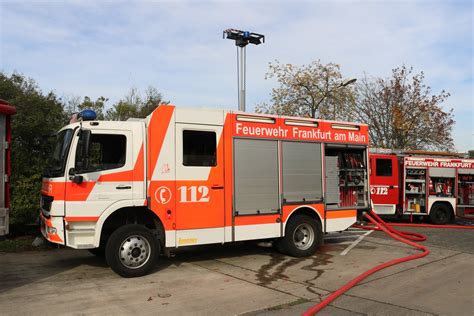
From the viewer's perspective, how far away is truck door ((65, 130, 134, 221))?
712cm

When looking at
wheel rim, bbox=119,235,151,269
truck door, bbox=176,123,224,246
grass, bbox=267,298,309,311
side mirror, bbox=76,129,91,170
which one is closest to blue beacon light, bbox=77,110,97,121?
side mirror, bbox=76,129,91,170

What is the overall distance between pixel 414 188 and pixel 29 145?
43.0 feet

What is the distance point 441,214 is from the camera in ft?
52.9

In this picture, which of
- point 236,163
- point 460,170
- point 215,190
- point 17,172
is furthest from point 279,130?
point 460,170

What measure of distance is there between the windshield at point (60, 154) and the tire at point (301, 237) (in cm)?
462

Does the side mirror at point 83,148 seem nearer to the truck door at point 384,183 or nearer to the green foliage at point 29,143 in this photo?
the green foliage at point 29,143

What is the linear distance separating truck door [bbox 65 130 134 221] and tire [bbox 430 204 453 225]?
12.6 m

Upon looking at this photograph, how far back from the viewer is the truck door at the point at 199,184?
7879mm

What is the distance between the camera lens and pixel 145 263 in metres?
7.47

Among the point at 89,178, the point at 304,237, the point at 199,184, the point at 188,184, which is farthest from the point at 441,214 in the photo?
the point at 89,178

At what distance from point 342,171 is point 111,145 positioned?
539 centimetres

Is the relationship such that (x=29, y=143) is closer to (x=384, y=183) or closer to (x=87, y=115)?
(x=87, y=115)

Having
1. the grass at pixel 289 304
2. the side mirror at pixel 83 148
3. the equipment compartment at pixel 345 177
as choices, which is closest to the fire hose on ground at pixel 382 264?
the grass at pixel 289 304

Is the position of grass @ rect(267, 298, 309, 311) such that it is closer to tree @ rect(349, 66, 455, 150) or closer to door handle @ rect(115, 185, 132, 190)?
door handle @ rect(115, 185, 132, 190)
